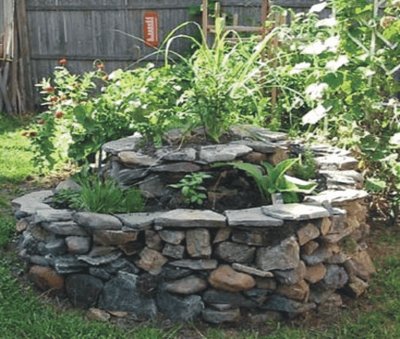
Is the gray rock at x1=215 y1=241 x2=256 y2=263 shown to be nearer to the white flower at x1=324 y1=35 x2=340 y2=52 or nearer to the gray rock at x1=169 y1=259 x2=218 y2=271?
the gray rock at x1=169 y1=259 x2=218 y2=271

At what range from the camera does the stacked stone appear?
2670mm

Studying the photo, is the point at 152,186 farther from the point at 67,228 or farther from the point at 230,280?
the point at 230,280

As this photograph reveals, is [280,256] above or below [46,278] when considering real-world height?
above

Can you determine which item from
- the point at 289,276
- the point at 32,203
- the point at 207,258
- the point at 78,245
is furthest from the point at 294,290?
the point at 32,203

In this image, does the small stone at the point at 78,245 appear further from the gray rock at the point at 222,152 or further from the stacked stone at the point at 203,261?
the gray rock at the point at 222,152

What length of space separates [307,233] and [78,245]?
1032 millimetres

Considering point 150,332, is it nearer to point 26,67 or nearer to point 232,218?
point 232,218

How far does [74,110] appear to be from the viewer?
12.4ft

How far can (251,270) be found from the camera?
8.73 ft

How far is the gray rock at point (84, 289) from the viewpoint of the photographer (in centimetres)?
279

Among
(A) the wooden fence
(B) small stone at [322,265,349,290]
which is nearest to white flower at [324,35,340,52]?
(B) small stone at [322,265,349,290]

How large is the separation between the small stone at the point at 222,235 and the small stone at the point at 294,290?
0.33 m

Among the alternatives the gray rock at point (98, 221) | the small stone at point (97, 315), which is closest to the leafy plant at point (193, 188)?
the gray rock at point (98, 221)

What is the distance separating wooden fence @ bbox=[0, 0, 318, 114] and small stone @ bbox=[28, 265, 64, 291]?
5.12m
